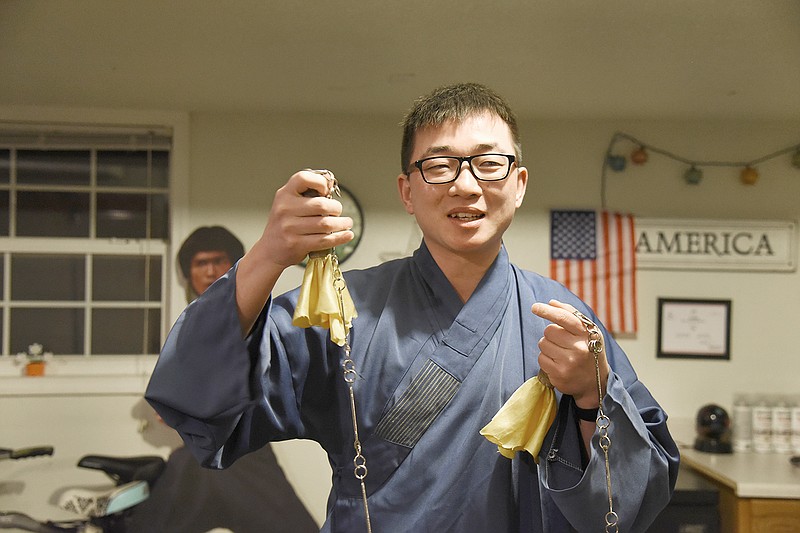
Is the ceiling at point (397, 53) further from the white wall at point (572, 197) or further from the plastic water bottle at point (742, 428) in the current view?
the plastic water bottle at point (742, 428)

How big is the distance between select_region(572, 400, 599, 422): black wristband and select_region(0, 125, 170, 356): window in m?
2.45

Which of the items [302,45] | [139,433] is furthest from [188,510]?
[302,45]

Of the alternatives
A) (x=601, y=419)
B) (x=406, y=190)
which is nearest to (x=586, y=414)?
(x=601, y=419)

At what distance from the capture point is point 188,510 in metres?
2.84

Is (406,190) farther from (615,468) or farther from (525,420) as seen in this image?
(615,468)

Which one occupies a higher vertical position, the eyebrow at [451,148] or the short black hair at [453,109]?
the short black hair at [453,109]

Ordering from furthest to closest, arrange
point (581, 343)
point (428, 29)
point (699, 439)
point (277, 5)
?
point (699, 439) → point (428, 29) → point (277, 5) → point (581, 343)

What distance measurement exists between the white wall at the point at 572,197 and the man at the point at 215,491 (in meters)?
0.06

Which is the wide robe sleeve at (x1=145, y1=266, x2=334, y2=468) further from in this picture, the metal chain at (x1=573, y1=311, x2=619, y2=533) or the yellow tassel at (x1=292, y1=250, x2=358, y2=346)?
the metal chain at (x1=573, y1=311, x2=619, y2=533)

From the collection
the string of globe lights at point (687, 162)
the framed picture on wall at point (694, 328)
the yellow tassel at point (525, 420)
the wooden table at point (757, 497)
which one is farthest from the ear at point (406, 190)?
the framed picture on wall at point (694, 328)

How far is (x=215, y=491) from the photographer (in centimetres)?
285

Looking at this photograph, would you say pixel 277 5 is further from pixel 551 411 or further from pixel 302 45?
pixel 551 411

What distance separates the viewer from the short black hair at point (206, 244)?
287cm

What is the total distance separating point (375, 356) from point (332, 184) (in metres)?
0.29
